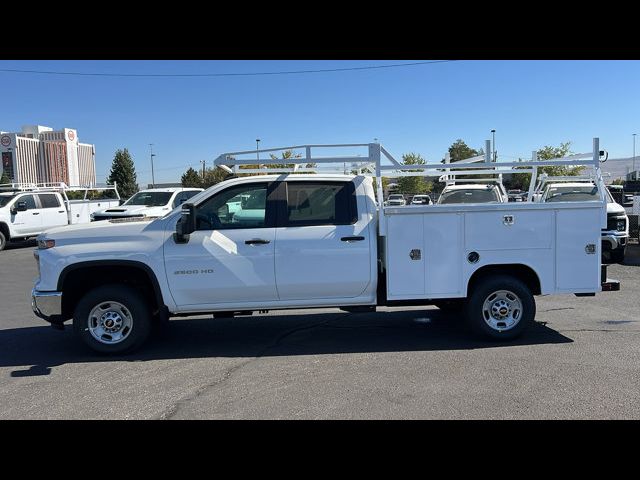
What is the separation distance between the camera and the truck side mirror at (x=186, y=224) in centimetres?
598

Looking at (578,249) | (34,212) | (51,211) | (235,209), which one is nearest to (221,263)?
(235,209)

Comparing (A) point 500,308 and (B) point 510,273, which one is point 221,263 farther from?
(B) point 510,273

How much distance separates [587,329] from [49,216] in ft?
61.0

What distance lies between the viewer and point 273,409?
4621mm

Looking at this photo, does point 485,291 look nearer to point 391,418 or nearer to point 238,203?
point 391,418

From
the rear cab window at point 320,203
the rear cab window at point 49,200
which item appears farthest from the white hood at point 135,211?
the rear cab window at point 320,203

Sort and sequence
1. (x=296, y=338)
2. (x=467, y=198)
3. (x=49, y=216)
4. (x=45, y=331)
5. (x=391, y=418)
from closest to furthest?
1. (x=391, y=418)
2. (x=296, y=338)
3. (x=45, y=331)
4. (x=467, y=198)
5. (x=49, y=216)

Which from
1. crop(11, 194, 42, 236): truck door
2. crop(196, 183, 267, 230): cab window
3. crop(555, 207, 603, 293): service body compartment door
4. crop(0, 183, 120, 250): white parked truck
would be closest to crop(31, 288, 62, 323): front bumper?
crop(196, 183, 267, 230): cab window

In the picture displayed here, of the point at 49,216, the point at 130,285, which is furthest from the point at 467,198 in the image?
the point at 49,216

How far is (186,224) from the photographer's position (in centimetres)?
598

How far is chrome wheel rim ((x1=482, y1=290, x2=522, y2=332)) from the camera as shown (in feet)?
21.1

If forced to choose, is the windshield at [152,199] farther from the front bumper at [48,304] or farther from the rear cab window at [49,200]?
the front bumper at [48,304]

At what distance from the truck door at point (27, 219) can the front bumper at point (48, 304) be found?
14.8 metres

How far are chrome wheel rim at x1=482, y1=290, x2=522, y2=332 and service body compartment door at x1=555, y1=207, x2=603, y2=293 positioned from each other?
54cm
